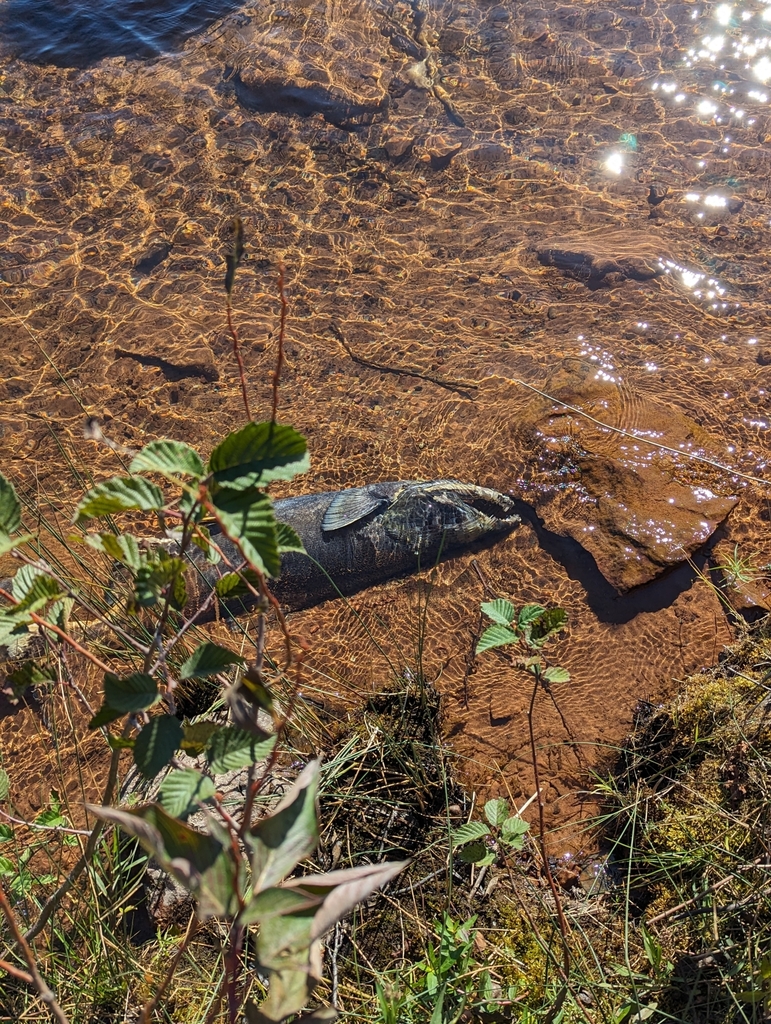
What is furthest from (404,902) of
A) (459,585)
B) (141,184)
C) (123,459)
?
(141,184)

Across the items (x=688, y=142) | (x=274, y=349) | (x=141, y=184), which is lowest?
(x=274, y=349)

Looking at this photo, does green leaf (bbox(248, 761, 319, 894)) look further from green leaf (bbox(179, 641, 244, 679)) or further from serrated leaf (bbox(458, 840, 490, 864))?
serrated leaf (bbox(458, 840, 490, 864))

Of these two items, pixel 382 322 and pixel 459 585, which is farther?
pixel 382 322

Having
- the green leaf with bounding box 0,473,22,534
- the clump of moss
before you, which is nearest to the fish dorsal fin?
the clump of moss

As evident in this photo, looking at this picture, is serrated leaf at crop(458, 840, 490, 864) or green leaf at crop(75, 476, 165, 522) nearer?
green leaf at crop(75, 476, 165, 522)

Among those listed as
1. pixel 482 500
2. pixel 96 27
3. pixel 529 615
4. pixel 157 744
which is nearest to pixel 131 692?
pixel 157 744

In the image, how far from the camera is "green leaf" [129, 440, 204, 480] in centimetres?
122

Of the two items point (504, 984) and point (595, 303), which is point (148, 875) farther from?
point (595, 303)

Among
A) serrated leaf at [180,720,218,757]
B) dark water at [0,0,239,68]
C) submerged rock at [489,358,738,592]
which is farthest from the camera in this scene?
dark water at [0,0,239,68]

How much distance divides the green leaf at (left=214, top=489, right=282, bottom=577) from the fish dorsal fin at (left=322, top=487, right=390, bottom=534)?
121 inches

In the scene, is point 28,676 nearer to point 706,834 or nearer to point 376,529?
point 706,834

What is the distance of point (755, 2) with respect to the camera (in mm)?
7461

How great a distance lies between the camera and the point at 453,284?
5473mm

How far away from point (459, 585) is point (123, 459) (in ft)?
6.75
